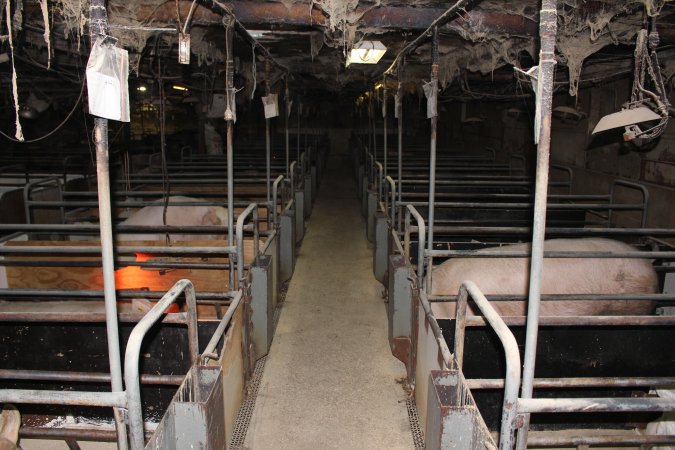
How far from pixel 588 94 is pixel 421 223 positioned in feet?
20.5

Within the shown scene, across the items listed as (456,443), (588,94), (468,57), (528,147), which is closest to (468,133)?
(528,147)

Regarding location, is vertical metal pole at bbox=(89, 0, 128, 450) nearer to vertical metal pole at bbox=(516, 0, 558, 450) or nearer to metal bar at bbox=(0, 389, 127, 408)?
metal bar at bbox=(0, 389, 127, 408)

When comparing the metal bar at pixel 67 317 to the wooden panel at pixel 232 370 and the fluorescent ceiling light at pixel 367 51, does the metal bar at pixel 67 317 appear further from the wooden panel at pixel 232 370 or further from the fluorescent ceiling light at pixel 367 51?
the fluorescent ceiling light at pixel 367 51

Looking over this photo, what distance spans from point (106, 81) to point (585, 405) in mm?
2001

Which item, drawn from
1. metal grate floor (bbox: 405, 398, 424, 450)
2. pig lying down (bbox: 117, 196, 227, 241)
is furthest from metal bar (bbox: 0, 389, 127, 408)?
pig lying down (bbox: 117, 196, 227, 241)

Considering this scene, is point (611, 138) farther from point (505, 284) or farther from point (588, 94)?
point (505, 284)

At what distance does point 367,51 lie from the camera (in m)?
5.28

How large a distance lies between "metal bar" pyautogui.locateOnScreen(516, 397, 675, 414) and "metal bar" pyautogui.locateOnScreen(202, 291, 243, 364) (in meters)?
1.64

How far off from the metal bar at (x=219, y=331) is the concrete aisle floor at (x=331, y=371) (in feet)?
3.31

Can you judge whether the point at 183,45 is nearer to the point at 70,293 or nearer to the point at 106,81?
the point at 106,81

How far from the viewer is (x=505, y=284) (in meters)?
4.45

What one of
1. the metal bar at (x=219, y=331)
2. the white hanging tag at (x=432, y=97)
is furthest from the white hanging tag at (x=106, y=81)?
the white hanging tag at (x=432, y=97)

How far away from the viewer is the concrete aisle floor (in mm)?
3594

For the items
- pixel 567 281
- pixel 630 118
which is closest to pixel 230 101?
pixel 630 118
